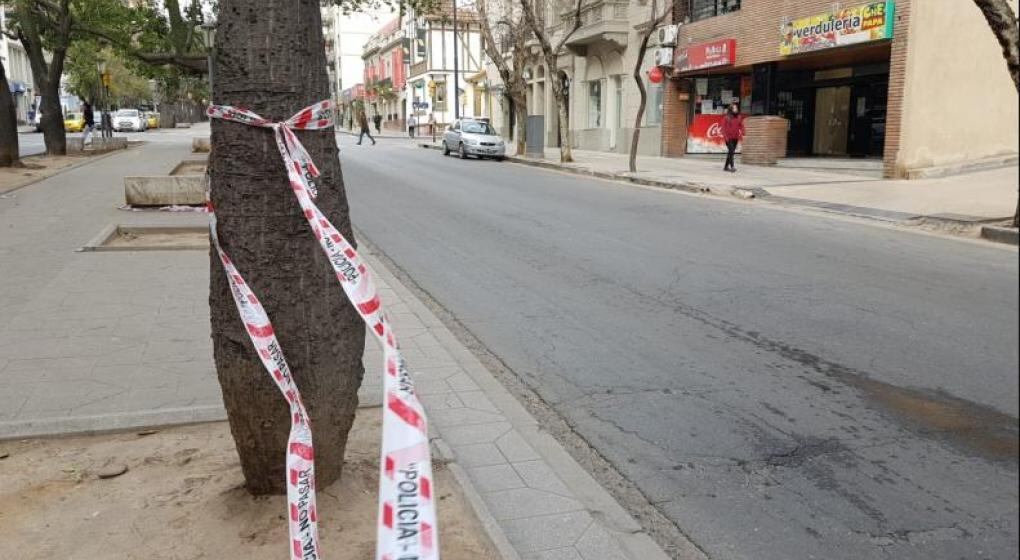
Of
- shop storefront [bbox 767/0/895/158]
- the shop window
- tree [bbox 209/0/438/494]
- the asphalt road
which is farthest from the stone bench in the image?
the shop window

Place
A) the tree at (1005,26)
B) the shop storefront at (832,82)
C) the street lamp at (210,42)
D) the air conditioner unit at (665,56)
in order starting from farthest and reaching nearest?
the air conditioner unit at (665,56) < the shop storefront at (832,82) < the tree at (1005,26) < the street lamp at (210,42)

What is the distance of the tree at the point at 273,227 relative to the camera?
10.0 feet

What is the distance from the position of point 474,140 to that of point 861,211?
18.9 m

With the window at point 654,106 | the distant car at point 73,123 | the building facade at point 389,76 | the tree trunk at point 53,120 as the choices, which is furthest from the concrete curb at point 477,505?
the building facade at point 389,76

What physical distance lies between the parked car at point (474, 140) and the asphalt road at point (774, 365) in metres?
18.7

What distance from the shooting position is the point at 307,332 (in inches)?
125

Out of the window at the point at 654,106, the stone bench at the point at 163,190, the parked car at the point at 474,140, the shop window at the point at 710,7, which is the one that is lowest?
the stone bench at the point at 163,190

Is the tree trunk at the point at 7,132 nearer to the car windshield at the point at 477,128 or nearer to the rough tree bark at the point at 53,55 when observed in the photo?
the rough tree bark at the point at 53,55

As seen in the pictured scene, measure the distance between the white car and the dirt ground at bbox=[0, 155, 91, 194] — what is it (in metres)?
36.2

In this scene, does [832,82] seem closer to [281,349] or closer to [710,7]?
[710,7]

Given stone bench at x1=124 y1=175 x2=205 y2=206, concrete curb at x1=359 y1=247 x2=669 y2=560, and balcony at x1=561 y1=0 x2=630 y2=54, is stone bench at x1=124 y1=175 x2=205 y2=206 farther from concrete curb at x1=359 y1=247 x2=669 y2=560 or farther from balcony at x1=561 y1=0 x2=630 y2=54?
balcony at x1=561 y1=0 x2=630 y2=54

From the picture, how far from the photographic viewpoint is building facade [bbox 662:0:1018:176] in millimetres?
16234

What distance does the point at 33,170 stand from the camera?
68.1ft

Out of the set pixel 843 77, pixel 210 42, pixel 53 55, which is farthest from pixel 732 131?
pixel 53 55
